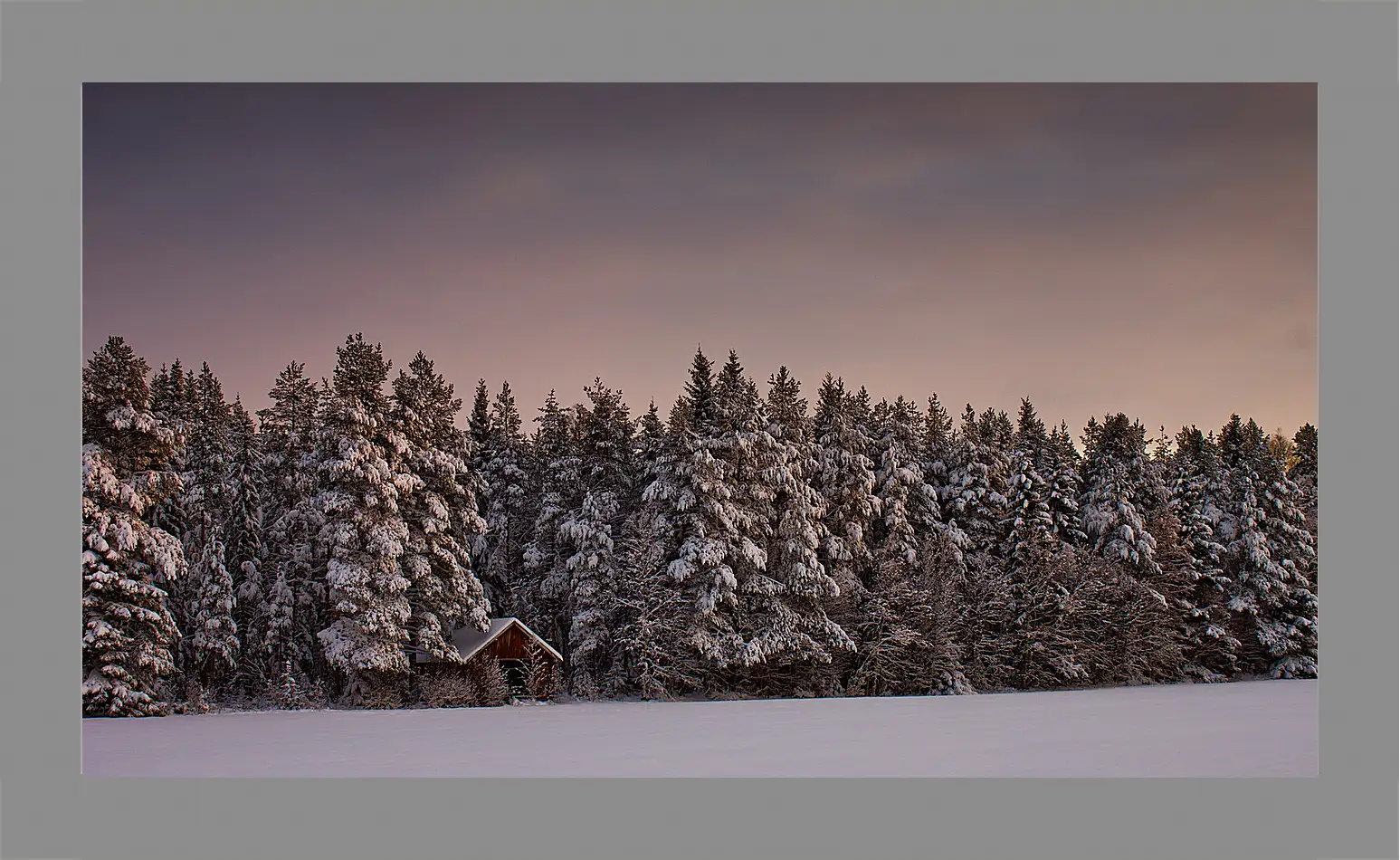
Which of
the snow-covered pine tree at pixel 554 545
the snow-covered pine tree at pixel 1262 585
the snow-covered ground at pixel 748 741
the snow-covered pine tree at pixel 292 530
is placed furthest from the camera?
the snow-covered pine tree at pixel 1262 585

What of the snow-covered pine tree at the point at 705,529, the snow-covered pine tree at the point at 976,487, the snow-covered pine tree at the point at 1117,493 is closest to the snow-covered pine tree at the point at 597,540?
the snow-covered pine tree at the point at 705,529

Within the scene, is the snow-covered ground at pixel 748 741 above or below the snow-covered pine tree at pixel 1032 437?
below

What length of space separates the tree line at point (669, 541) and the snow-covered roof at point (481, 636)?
0.38 metres

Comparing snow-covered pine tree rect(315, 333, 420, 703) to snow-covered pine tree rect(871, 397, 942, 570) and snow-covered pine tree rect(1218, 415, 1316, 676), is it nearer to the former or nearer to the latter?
snow-covered pine tree rect(871, 397, 942, 570)

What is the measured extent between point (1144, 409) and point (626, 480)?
13.8 meters

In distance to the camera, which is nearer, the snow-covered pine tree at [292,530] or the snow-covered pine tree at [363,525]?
the snow-covered pine tree at [363,525]

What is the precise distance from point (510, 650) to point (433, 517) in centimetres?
371

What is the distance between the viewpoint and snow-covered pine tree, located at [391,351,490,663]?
29641mm

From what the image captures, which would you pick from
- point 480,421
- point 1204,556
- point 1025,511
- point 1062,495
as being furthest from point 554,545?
point 1204,556

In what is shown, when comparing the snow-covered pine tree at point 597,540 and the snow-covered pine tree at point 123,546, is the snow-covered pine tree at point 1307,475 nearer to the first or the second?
the snow-covered pine tree at point 597,540

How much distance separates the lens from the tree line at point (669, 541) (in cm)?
2850

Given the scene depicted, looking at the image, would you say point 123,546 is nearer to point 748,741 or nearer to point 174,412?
point 174,412

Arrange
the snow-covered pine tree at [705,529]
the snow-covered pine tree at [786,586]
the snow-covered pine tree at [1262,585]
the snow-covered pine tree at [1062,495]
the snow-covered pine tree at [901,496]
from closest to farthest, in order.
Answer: the snow-covered pine tree at [705,529] < the snow-covered pine tree at [786,586] < the snow-covered pine tree at [901,496] < the snow-covered pine tree at [1262,585] < the snow-covered pine tree at [1062,495]

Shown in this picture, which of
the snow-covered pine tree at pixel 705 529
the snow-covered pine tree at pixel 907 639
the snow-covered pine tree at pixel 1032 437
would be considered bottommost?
the snow-covered pine tree at pixel 907 639
